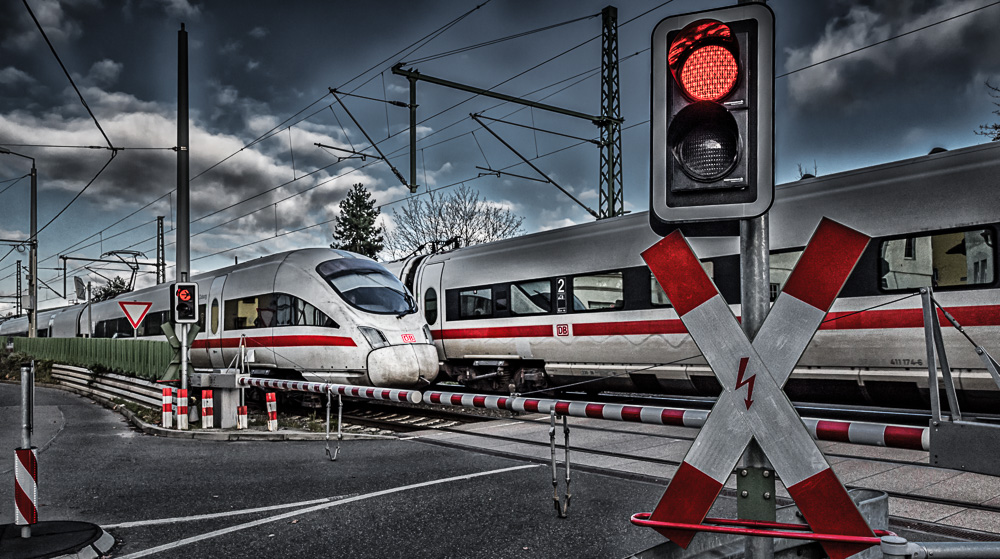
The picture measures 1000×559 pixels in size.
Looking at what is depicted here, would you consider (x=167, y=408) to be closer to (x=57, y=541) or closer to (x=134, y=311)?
(x=57, y=541)

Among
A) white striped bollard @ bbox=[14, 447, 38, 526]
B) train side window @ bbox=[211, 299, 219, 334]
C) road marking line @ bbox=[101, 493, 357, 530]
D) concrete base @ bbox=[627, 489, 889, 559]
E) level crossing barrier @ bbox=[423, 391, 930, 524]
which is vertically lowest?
road marking line @ bbox=[101, 493, 357, 530]

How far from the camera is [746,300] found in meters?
2.54

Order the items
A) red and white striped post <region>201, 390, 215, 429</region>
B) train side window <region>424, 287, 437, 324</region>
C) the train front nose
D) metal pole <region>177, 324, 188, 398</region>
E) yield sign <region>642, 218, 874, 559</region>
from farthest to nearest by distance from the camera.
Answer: train side window <region>424, 287, 437, 324</region> → the train front nose → metal pole <region>177, 324, 188, 398</region> → red and white striped post <region>201, 390, 215, 429</region> → yield sign <region>642, 218, 874, 559</region>

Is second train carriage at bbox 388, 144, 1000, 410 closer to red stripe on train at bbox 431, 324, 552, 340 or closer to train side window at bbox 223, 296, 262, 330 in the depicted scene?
red stripe on train at bbox 431, 324, 552, 340

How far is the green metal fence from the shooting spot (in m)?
A: 15.2

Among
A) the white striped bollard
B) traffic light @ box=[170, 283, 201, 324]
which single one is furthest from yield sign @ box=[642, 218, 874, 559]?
traffic light @ box=[170, 283, 201, 324]

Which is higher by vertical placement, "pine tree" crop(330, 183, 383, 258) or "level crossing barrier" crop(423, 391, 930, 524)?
"pine tree" crop(330, 183, 383, 258)

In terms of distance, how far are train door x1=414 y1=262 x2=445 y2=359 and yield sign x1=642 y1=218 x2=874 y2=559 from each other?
1434 cm

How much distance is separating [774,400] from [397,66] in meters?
13.9

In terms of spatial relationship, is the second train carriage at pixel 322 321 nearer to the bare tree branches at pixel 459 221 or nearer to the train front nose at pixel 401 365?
the train front nose at pixel 401 365

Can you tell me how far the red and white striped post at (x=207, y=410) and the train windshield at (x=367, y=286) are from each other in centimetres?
325

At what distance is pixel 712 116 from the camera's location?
8.48 feet

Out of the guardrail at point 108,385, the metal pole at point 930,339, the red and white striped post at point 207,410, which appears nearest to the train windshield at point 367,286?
the red and white striped post at point 207,410

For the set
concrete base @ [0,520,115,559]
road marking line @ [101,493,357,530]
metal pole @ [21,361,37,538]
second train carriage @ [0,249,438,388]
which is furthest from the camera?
second train carriage @ [0,249,438,388]
